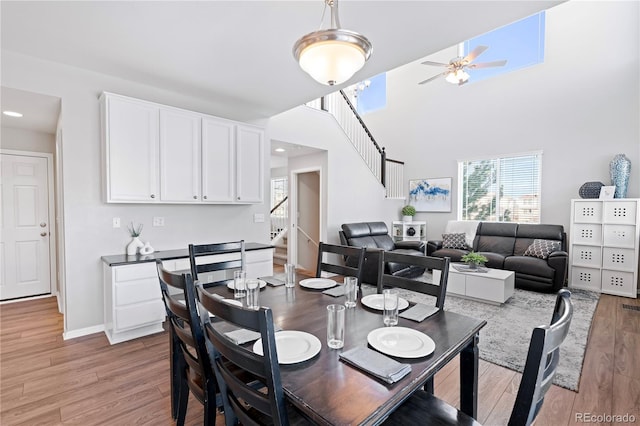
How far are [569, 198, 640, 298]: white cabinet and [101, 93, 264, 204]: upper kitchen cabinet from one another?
4918 mm

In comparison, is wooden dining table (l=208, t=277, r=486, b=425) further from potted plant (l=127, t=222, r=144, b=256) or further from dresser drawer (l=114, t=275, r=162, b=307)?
potted plant (l=127, t=222, r=144, b=256)

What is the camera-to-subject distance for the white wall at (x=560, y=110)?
4684 mm

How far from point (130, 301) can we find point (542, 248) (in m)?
5.76

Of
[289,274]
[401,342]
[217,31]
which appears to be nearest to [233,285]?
[289,274]

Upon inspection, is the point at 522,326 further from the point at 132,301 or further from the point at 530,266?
the point at 132,301

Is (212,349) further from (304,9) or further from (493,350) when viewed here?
(493,350)

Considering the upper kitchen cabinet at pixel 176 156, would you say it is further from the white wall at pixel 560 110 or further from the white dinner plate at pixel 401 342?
the white wall at pixel 560 110

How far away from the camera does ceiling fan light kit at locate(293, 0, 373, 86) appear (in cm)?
164

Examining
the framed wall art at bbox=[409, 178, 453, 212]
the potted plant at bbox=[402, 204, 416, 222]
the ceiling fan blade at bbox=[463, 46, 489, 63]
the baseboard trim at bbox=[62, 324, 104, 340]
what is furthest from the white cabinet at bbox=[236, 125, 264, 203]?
the framed wall art at bbox=[409, 178, 453, 212]

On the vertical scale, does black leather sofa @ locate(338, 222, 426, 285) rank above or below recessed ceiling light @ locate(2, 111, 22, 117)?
below

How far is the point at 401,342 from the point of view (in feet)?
4.15

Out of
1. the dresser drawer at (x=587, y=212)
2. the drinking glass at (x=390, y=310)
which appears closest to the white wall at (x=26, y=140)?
the drinking glass at (x=390, y=310)

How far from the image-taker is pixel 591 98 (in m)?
4.97

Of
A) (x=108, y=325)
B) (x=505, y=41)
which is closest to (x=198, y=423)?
(x=108, y=325)
